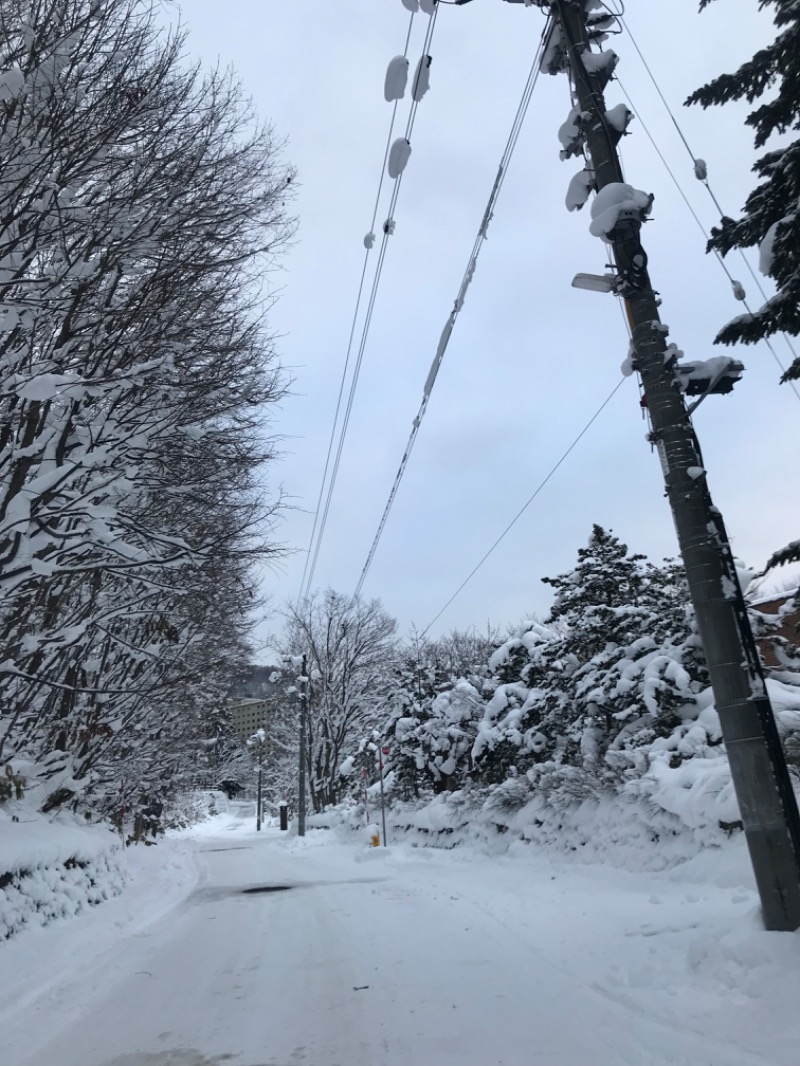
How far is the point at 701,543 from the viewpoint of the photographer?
583 cm

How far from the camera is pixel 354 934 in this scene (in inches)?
304

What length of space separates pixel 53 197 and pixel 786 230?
6310 mm

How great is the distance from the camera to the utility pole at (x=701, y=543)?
16.7 ft

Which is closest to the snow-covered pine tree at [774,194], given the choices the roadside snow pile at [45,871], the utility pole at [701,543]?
the utility pole at [701,543]

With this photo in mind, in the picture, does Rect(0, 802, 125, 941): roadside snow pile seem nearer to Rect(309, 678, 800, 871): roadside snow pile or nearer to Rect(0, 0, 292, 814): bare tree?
Rect(0, 0, 292, 814): bare tree

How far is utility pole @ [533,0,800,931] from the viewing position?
508 centimetres

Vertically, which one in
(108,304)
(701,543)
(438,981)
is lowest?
(438,981)

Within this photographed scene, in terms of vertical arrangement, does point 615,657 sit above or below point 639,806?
above

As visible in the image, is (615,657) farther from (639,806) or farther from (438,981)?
(438,981)

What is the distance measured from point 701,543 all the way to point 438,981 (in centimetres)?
397

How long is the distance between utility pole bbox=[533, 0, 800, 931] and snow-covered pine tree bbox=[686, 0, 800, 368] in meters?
1.25

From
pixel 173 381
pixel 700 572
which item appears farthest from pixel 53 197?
pixel 700 572

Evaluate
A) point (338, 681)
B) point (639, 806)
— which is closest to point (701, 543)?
→ point (639, 806)

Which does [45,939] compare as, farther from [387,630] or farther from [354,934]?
[387,630]
